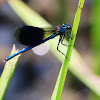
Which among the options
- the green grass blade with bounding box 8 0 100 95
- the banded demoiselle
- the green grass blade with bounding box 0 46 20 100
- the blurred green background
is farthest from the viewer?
the blurred green background

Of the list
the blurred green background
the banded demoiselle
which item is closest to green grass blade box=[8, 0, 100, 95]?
the banded demoiselle

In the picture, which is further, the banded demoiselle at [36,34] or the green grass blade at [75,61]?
the banded demoiselle at [36,34]

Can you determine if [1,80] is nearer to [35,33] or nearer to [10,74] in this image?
[10,74]

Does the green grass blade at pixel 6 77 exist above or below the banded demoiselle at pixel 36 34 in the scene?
below

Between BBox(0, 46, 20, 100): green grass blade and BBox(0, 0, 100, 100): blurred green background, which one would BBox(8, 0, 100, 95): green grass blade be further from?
BBox(0, 46, 20, 100): green grass blade

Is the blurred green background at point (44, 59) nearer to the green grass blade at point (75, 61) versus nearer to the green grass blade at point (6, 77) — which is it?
the green grass blade at point (75, 61)

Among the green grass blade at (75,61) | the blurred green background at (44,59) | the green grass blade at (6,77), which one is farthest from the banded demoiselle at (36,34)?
the green grass blade at (6,77)

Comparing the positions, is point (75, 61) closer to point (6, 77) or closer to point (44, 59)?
point (6, 77)
